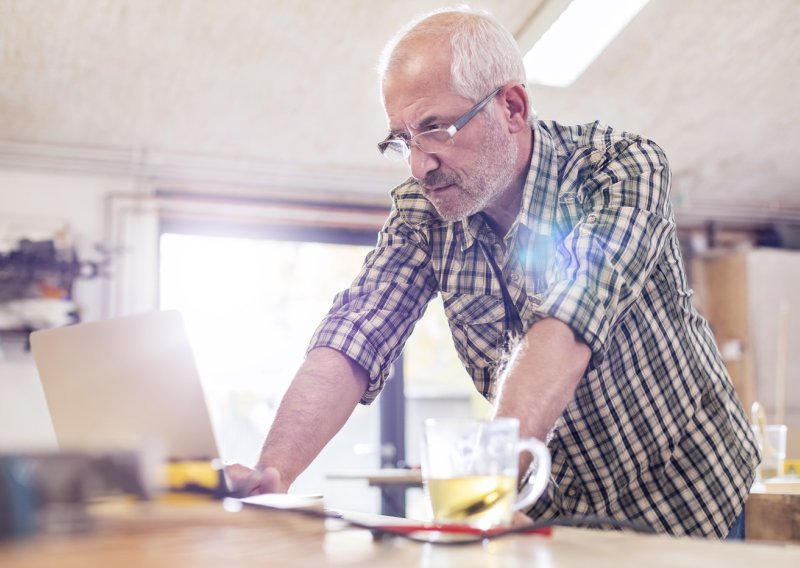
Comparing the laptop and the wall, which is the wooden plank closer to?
the laptop

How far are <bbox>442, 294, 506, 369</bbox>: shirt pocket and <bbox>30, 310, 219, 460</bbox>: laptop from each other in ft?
2.19

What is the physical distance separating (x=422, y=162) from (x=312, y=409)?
42 centimetres

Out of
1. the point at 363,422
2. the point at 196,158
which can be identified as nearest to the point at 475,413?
the point at 363,422

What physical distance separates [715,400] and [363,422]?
353 cm

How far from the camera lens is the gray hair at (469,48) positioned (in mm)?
1359

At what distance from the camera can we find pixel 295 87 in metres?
3.74

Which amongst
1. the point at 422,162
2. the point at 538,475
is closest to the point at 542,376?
the point at 538,475

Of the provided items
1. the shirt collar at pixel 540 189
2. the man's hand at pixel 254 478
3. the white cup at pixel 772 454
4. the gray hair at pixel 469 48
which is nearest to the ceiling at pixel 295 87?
the white cup at pixel 772 454

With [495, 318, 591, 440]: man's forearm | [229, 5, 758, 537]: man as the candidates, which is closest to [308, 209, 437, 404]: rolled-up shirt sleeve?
[229, 5, 758, 537]: man

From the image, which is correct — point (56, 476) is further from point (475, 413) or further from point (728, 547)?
point (475, 413)

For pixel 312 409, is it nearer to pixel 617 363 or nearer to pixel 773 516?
pixel 617 363

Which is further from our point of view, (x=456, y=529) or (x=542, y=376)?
(x=542, y=376)

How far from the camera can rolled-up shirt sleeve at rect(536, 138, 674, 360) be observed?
97cm

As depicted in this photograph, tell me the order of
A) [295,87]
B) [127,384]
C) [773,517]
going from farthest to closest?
1. [295,87]
2. [773,517]
3. [127,384]
